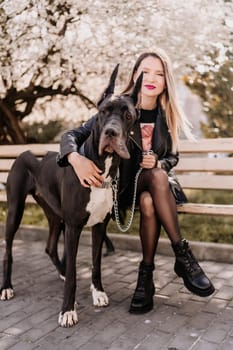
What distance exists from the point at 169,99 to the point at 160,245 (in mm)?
1872

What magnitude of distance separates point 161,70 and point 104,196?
118 cm

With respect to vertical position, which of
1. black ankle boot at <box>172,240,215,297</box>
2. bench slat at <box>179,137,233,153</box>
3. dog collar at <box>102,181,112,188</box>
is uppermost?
dog collar at <box>102,181,112,188</box>

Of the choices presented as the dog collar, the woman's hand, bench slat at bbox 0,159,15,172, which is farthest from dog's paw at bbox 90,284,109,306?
bench slat at bbox 0,159,15,172

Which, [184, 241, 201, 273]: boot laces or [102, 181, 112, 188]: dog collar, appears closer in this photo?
[102, 181, 112, 188]: dog collar

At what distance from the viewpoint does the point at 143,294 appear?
10.6ft

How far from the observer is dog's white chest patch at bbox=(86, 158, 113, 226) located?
119 inches

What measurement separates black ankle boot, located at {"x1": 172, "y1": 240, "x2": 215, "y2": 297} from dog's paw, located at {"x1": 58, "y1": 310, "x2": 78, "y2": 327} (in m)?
0.82

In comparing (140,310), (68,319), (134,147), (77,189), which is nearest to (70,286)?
(68,319)

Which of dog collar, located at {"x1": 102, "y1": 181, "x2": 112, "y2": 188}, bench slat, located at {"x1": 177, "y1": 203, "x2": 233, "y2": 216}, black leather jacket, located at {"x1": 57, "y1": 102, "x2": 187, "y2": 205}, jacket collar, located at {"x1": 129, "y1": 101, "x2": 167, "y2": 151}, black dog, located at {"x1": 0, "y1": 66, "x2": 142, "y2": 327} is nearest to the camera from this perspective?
black dog, located at {"x1": 0, "y1": 66, "x2": 142, "y2": 327}

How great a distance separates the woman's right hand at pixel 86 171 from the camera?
291 cm

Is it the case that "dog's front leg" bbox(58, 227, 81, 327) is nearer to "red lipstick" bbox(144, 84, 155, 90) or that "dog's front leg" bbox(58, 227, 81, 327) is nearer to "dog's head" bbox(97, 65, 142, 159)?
"dog's head" bbox(97, 65, 142, 159)

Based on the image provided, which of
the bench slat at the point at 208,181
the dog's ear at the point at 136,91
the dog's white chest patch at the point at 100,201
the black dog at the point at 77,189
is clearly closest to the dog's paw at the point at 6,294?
the black dog at the point at 77,189

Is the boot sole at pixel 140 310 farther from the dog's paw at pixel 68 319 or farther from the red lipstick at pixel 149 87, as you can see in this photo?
the red lipstick at pixel 149 87

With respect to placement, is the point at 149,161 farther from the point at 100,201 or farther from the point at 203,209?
the point at 203,209
